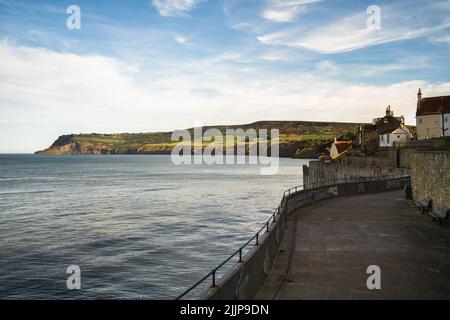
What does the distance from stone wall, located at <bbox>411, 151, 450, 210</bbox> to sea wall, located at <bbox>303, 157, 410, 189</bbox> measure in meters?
20.2

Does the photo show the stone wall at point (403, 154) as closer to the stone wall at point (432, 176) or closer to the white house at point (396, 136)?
the stone wall at point (432, 176)

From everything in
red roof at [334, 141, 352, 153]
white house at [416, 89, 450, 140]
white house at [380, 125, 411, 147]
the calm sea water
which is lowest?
the calm sea water

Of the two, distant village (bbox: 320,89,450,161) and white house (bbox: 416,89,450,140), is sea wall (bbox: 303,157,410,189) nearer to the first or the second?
distant village (bbox: 320,89,450,161)

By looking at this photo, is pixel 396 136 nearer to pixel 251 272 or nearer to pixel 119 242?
pixel 119 242

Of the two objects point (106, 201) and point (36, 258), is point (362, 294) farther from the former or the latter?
point (106, 201)

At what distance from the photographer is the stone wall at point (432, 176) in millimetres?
19359

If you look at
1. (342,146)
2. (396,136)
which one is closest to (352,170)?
(396,136)

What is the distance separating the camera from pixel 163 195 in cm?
6575

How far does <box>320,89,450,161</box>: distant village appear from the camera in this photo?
68.5 meters

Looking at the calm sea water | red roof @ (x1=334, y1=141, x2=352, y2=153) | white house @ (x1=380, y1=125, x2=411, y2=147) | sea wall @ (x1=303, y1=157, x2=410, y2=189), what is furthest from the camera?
red roof @ (x1=334, y1=141, x2=352, y2=153)

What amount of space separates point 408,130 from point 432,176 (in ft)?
233

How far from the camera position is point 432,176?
2175 centimetres

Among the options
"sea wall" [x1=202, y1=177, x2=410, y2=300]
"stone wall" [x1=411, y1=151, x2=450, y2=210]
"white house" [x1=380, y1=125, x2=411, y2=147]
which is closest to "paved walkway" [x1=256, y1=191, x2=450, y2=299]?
"sea wall" [x1=202, y1=177, x2=410, y2=300]
